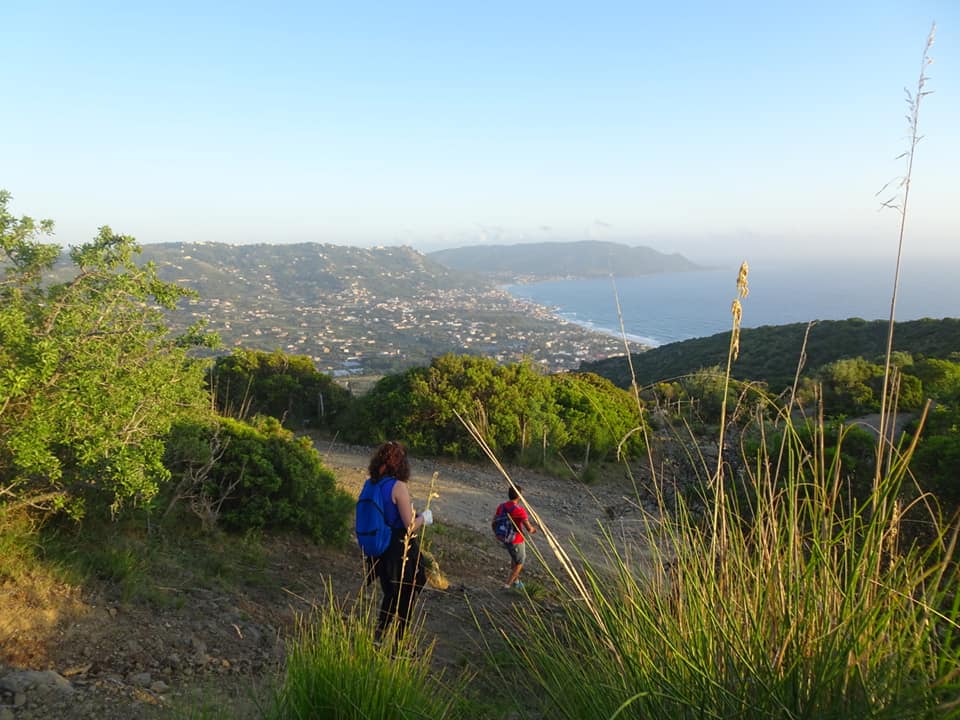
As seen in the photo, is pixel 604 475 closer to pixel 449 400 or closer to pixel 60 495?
pixel 449 400

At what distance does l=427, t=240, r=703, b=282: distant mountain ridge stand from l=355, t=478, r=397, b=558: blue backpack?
205 feet

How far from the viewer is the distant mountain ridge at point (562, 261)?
3359 inches

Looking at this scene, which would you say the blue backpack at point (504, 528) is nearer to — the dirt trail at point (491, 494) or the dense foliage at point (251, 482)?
the dense foliage at point (251, 482)

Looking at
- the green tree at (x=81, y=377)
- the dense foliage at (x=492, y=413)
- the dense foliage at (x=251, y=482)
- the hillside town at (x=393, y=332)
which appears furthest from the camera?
the hillside town at (x=393, y=332)

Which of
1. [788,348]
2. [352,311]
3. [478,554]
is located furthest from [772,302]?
[478,554]

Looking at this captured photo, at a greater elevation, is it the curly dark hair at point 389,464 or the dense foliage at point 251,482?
the curly dark hair at point 389,464

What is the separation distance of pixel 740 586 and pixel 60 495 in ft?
14.8

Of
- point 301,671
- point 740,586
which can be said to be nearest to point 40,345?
point 301,671

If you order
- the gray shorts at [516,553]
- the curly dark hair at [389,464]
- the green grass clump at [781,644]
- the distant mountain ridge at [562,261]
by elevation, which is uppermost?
the distant mountain ridge at [562,261]

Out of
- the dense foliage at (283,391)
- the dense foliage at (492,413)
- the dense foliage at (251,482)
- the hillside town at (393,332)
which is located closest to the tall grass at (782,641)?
the dense foliage at (251,482)

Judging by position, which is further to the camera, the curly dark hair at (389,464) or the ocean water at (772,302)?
the ocean water at (772,302)

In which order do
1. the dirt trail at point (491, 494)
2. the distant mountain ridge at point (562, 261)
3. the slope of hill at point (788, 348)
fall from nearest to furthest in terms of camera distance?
the dirt trail at point (491, 494) → the slope of hill at point (788, 348) → the distant mountain ridge at point (562, 261)

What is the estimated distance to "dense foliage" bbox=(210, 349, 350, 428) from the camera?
1523 cm

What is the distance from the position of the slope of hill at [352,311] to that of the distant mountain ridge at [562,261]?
441 inches
